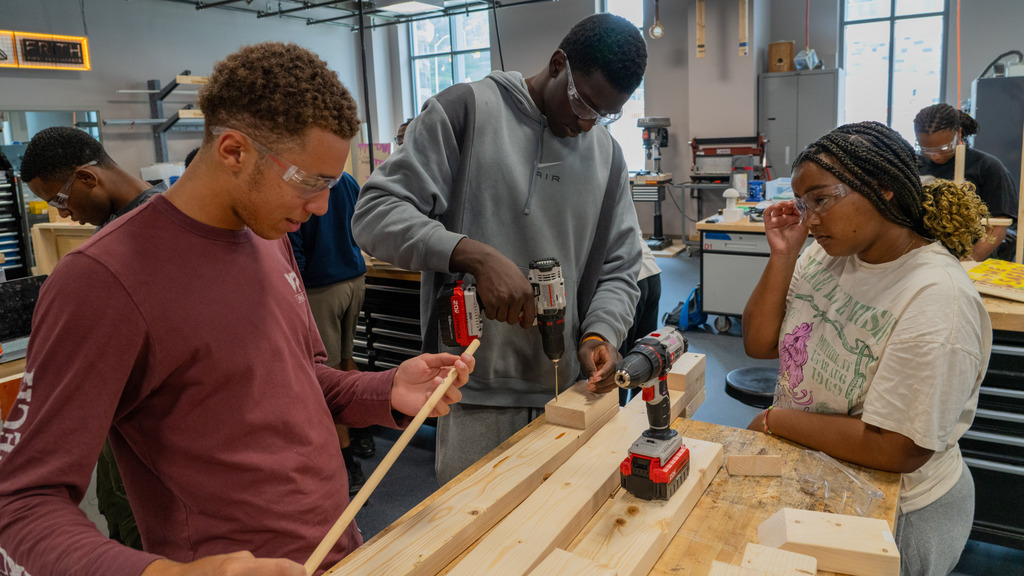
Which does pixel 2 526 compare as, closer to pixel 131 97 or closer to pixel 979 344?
pixel 979 344

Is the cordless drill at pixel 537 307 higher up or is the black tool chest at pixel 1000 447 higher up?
the cordless drill at pixel 537 307

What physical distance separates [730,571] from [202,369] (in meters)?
0.80

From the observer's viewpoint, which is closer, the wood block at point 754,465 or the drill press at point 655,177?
the wood block at point 754,465

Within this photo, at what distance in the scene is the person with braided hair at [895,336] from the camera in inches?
50.2

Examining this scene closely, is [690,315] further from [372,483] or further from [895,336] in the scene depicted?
[372,483]

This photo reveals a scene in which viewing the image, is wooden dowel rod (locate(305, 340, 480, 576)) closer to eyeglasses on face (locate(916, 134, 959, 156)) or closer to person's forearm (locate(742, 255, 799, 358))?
person's forearm (locate(742, 255, 799, 358))

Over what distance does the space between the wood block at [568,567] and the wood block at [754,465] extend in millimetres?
493

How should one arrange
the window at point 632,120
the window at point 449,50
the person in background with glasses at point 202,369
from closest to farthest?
the person in background with glasses at point 202,369 < the window at point 632,120 < the window at point 449,50

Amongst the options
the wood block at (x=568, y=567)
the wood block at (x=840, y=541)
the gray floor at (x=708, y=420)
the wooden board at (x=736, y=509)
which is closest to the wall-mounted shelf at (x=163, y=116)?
the gray floor at (x=708, y=420)

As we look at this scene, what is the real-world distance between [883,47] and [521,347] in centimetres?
953

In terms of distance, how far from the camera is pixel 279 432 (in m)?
1.00

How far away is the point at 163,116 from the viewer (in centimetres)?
912

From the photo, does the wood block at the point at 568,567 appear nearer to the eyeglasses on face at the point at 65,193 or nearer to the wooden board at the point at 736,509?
the wooden board at the point at 736,509

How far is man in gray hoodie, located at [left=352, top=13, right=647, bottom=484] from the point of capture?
1429 millimetres
